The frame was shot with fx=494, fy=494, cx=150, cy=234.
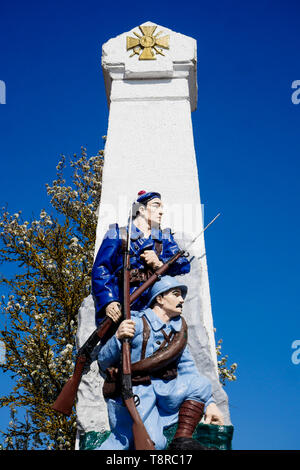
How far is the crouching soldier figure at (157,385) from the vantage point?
10.5 ft

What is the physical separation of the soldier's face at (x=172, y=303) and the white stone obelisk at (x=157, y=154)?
45cm

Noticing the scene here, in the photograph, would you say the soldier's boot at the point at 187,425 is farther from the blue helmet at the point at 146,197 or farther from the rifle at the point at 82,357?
the blue helmet at the point at 146,197

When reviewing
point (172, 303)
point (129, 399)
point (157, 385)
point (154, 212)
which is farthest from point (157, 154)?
point (129, 399)

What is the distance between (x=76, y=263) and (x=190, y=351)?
5373 millimetres

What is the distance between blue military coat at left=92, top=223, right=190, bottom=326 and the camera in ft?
12.5

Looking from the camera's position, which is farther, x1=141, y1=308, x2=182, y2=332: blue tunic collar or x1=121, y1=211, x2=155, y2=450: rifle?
x1=141, y1=308, x2=182, y2=332: blue tunic collar

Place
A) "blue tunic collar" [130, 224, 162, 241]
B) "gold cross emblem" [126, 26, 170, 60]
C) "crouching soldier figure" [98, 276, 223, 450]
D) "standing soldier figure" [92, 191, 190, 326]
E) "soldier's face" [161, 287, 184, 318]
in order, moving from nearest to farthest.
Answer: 1. "crouching soldier figure" [98, 276, 223, 450]
2. "soldier's face" [161, 287, 184, 318]
3. "standing soldier figure" [92, 191, 190, 326]
4. "blue tunic collar" [130, 224, 162, 241]
5. "gold cross emblem" [126, 26, 170, 60]

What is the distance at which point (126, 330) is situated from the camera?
327cm

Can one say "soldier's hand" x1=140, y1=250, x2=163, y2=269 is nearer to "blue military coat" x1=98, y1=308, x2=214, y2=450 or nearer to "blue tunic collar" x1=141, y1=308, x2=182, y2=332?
"blue tunic collar" x1=141, y1=308, x2=182, y2=332

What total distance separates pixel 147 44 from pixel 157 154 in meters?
1.39

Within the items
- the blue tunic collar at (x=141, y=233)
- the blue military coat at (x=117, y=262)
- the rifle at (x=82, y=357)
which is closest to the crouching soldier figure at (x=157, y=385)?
the rifle at (x=82, y=357)

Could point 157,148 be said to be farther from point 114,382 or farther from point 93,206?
point 93,206

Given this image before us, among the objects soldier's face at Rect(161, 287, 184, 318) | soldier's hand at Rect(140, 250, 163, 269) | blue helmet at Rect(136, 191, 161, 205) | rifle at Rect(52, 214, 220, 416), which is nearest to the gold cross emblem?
blue helmet at Rect(136, 191, 161, 205)

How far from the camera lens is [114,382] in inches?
133
